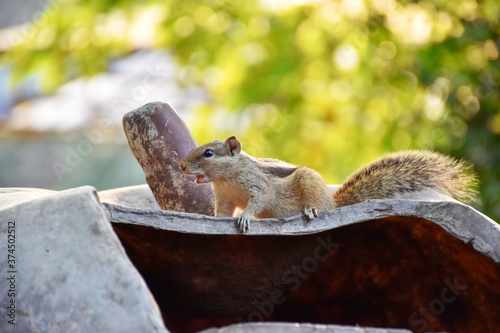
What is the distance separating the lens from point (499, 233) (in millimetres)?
914

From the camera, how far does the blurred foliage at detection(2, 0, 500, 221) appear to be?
2.42m

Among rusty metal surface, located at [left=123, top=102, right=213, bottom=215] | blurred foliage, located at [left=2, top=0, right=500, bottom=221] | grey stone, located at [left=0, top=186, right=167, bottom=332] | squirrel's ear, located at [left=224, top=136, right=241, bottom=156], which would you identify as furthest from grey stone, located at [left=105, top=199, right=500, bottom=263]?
blurred foliage, located at [left=2, top=0, right=500, bottom=221]

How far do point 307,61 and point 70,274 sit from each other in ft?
6.37

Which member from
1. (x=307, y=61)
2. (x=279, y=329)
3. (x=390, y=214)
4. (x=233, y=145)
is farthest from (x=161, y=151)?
(x=307, y=61)

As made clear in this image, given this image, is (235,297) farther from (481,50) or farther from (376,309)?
(481,50)

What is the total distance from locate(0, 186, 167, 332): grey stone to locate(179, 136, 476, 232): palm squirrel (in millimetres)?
471

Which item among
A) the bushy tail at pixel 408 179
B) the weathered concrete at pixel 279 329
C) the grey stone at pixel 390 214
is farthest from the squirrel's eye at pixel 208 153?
the weathered concrete at pixel 279 329

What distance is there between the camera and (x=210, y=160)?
4.58 feet

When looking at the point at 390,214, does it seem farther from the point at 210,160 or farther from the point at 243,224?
the point at 210,160

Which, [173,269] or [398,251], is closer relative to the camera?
[173,269]

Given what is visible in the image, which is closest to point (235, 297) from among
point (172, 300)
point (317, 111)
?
point (172, 300)

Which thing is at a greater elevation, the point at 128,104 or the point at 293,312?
the point at 128,104

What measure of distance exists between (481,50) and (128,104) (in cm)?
180

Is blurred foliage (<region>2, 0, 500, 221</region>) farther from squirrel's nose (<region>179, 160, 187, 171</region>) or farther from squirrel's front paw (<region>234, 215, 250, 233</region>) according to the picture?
squirrel's front paw (<region>234, 215, 250, 233</region>)
